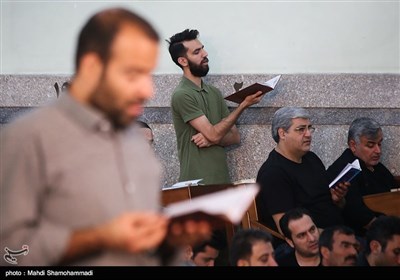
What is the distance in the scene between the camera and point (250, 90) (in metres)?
6.62

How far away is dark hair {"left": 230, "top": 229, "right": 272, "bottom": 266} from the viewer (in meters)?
5.32

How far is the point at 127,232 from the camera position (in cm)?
411

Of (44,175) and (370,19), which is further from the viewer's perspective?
(370,19)

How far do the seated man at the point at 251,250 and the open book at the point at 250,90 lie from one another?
1.33m

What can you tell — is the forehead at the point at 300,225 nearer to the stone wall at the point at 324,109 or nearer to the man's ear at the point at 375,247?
the man's ear at the point at 375,247

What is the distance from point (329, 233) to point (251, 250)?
2.45ft

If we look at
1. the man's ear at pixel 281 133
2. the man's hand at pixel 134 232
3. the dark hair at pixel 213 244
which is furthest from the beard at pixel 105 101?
the man's ear at pixel 281 133

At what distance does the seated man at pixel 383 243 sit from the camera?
18.4 ft

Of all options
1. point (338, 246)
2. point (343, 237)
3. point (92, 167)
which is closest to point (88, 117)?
point (92, 167)

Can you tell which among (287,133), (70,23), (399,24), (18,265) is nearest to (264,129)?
(287,133)

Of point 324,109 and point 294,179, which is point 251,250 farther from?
point 324,109

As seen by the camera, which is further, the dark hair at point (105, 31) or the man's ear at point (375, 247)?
the man's ear at point (375, 247)

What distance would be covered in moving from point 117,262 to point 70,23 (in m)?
1.73

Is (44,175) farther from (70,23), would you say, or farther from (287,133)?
(287,133)
